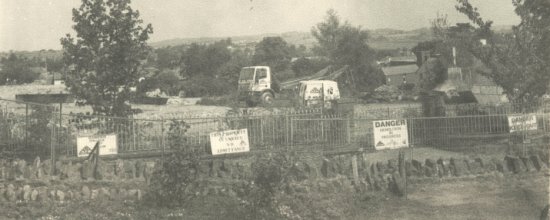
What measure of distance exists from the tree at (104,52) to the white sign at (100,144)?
3298 millimetres

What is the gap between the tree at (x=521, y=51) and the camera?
58.6 feet

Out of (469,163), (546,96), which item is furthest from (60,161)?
(546,96)

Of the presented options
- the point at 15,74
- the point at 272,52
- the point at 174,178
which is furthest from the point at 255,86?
the point at 15,74

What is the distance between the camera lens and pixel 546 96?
1986 centimetres

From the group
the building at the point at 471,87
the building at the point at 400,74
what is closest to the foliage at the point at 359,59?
the building at the point at 400,74

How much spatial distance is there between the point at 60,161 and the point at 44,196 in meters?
2.31

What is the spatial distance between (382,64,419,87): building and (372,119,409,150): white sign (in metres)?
64.6

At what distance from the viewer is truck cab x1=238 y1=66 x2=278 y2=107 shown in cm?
3216

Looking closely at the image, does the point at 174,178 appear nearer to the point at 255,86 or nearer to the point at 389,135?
the point at 389,135

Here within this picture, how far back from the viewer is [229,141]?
1132 centimetres

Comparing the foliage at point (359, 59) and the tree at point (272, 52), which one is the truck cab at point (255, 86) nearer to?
the foliage at point (359, 59)

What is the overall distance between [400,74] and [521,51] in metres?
60.7

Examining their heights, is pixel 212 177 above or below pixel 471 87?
below

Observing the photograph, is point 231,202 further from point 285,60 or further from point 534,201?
point 285,60
